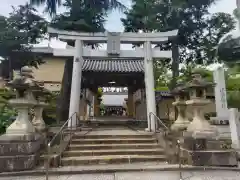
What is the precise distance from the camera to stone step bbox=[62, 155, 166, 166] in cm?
583

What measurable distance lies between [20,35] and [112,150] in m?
10.5

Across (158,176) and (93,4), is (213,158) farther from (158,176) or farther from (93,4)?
(93,4)

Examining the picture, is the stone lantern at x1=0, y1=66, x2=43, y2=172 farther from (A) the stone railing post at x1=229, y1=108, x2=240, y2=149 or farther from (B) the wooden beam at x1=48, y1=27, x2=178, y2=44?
(A) the stone railing post at x1=229, y1=108, x2=240, y2=149

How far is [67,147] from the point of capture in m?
6.51

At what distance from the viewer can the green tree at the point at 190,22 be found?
50.3ft

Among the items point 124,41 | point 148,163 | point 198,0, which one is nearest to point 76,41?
point 124,41

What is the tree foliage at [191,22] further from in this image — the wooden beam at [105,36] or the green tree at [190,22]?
the wooden beam at [105,36]

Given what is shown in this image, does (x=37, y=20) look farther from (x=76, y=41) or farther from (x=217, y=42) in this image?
(x=217, y=42)

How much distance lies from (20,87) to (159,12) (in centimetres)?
1285

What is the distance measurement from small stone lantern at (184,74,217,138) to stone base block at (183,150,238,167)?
51 centimetres

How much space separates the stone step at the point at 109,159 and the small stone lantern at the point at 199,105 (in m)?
1.34

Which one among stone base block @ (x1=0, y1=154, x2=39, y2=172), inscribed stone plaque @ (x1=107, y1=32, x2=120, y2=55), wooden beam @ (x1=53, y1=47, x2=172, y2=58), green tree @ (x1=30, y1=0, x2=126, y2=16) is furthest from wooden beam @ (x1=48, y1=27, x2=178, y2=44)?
stone base block @ (x1=0, y1=154, x2=39, y2=172)

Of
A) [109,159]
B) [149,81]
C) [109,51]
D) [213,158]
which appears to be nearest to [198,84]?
[213,158]

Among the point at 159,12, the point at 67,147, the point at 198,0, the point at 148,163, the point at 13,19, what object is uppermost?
the point at 198,0
